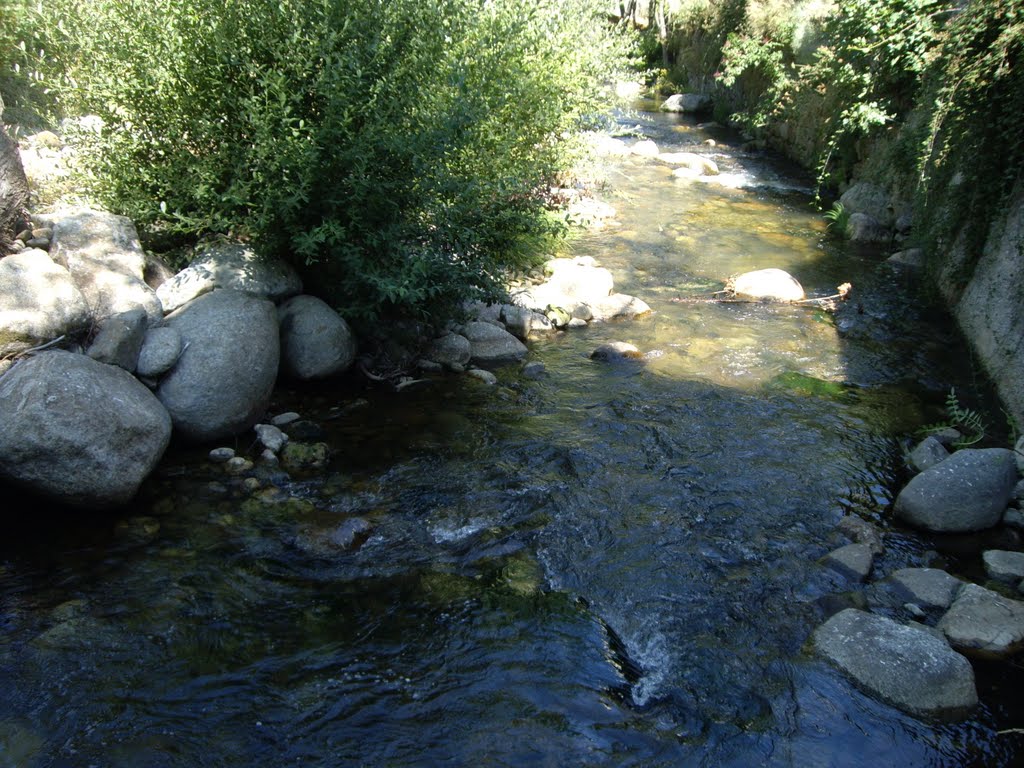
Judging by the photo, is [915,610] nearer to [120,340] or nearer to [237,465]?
[237,465]

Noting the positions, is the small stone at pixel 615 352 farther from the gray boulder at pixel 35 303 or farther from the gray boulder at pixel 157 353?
the gray boulder at pixel 35 303

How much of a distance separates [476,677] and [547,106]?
26.4 feet

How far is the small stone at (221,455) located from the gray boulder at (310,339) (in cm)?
129

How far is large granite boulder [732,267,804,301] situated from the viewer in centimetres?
1068

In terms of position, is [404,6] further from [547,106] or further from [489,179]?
[547,106]

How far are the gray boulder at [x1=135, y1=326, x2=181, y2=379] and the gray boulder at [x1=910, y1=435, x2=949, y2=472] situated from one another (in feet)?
20.8

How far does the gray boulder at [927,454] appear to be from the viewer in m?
6.64

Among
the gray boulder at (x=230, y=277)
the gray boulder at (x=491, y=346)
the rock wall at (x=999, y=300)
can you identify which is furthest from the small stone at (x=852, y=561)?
the gray boulder at (x=230, y=277)

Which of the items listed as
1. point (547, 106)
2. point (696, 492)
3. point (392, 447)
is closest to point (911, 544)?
point (696, 492)

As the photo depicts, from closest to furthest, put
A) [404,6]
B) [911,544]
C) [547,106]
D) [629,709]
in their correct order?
[629,709], [911,544], [404,6], [547,106]

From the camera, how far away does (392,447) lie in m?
6.75

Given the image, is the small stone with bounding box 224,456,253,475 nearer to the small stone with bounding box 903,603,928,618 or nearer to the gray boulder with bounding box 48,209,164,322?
the gray boulder with bounding box 48,209,164,322

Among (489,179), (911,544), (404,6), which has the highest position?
(404,6)

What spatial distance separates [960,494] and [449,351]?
499 centimetres
